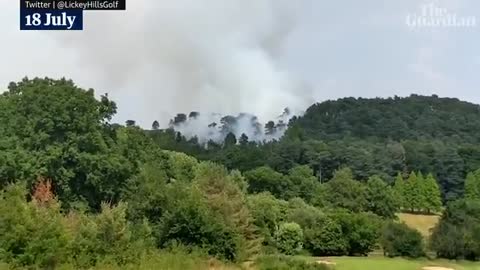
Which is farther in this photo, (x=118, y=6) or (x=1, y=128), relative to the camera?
(x=1, y=128)

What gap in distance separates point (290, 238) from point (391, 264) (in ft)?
29.9

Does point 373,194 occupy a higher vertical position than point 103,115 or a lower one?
lower

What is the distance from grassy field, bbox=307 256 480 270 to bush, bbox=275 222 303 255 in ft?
17.0

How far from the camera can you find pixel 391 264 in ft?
120

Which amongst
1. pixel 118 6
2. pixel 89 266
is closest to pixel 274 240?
pixel 89 266

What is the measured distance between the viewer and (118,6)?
76.2 ft

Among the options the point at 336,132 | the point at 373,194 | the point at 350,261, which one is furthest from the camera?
the point at 336,132

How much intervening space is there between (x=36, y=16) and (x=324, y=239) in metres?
27.3

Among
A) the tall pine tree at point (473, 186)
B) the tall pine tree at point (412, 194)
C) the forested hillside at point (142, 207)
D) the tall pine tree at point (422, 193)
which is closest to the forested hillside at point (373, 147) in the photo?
the tall pine tree at point (473, 186)

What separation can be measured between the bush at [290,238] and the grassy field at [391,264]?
518cm

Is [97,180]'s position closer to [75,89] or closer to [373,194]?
[75,89]

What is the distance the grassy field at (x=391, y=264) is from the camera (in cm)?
3474

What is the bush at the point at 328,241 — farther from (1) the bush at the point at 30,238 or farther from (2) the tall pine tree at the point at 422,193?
(2) the tall pine tree at the point at 422,193

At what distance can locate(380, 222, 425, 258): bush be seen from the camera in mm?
42281
